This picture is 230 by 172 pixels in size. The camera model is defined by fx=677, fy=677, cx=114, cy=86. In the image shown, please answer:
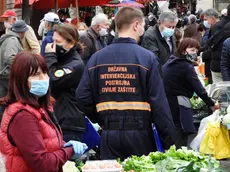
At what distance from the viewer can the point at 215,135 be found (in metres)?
7.41

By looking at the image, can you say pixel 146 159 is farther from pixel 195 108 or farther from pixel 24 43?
pixel 24 43

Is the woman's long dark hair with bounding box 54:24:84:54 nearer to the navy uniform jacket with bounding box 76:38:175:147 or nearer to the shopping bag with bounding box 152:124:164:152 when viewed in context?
the navy uniform jacket with bounding box 76:38:175:147

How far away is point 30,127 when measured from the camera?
4.45m

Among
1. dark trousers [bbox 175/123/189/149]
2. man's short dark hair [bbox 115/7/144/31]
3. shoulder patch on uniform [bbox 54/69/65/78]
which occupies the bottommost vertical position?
dark trousers [bbox 175/123/189/149]

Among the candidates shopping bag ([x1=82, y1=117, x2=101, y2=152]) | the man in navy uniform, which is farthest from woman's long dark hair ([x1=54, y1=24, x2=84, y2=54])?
the man in navy uniform

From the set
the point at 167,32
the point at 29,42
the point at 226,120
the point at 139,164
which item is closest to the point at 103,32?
the point at 29,42

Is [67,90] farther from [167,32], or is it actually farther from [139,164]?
[167,32]

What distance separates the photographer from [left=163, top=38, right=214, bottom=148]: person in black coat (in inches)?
331

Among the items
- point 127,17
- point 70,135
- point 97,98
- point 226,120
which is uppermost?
point 127,17

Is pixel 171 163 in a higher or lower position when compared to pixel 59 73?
lower

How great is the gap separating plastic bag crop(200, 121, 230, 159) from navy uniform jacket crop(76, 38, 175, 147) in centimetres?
139

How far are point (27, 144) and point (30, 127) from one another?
0.12m

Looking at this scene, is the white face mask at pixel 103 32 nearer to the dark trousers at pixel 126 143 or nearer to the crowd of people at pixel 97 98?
the crowd of people at pixel 97 98

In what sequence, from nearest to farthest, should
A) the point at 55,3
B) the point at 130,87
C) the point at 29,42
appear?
the point at 130,87
the point at 29,42
the point at 55,3
